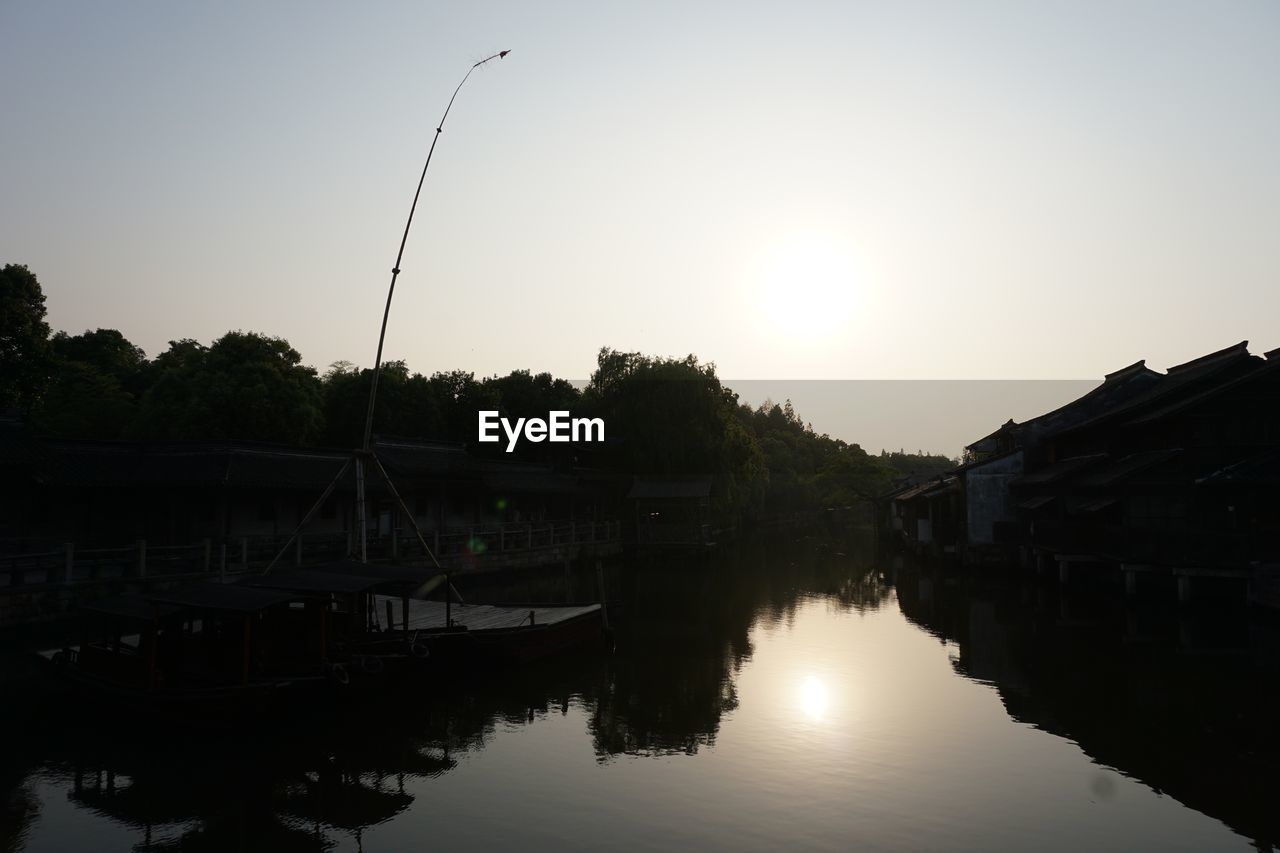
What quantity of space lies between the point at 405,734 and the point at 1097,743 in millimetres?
13869

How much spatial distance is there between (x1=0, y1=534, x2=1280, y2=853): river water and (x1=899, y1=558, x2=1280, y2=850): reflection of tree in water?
9 centimetres

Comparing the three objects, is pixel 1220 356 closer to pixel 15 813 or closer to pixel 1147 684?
pixel 1147 684

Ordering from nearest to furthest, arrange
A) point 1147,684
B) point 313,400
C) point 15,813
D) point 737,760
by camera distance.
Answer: point 15,813 → point 737,760 → point 1147,684 → point 313,400

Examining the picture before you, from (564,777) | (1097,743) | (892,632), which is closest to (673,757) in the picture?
(564,777)

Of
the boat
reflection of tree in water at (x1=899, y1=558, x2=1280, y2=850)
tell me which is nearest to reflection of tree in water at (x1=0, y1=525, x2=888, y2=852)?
the boat

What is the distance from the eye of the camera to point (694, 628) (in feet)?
99.4

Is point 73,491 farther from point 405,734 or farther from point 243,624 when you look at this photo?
point 405,734

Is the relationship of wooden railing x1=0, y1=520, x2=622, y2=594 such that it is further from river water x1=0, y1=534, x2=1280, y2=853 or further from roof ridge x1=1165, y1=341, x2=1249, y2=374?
roof ridge x1=1165, y1=341, x2=1249, y2=374

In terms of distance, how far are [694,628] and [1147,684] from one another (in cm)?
1444

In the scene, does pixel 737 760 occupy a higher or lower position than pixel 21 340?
lower

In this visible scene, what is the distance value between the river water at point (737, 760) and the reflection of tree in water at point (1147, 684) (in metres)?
0.09

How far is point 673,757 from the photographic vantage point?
52.1 ft

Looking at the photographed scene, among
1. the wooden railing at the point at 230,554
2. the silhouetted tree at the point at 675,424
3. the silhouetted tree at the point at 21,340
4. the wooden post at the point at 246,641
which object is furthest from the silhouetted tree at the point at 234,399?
the wooden post at the point at 246,641

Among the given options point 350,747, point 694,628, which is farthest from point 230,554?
point 694,628
